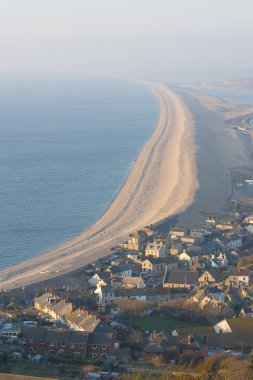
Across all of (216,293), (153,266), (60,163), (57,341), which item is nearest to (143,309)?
(216,293)

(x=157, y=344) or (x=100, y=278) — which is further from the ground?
(x=100, y=278)

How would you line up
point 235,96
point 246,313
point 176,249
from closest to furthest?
point 246,313
point 176,249
point 235,96

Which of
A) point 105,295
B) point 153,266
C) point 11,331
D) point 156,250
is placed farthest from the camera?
point 156,250

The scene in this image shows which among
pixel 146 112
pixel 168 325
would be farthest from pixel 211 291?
pixel 146 112

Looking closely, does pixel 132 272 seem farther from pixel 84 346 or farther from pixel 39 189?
pixel 39 189

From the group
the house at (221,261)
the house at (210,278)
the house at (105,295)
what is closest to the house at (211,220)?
the house at (221,261)

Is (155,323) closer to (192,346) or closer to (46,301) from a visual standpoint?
(192,346)

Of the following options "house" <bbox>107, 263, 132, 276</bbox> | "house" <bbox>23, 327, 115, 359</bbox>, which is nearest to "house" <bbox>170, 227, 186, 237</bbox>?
"house" <bbox>107, 263, 132, 276</bbox>
